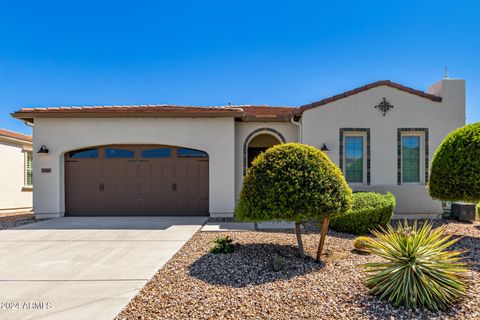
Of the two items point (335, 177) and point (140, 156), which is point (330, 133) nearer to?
point (335, 177)

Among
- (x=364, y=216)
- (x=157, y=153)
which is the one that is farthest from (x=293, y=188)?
(x=157, y=153)

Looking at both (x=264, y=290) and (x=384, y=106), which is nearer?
(x=264, y=290)

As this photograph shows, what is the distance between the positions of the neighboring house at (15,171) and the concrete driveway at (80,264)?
20.5 feet

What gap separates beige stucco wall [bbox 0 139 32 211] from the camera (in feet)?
42.7

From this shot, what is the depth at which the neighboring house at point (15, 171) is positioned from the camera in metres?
13.1

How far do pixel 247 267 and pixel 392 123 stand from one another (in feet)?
25.8

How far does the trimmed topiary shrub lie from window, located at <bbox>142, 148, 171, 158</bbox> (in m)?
5.91

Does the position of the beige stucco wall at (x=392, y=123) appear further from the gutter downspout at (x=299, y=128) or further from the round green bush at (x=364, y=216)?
the round green bush at (x=364, y=216)

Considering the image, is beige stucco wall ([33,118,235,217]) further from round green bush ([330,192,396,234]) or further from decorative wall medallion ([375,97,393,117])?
decorative wall medallion ([375,97,393,117])

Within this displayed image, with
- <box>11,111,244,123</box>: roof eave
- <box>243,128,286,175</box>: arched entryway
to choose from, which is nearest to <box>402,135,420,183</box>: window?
<box>243,128,286,175</box>: arched entryway

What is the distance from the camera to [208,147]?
9.99 metres

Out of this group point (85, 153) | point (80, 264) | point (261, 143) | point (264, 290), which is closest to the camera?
point (264, 290)

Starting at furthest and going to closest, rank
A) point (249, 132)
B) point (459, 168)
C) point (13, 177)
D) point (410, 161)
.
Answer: point (13, 177)
point (249, 132)
point (410, 161)
point (459, 168)

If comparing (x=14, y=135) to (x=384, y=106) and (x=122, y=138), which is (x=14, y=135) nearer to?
(x=122, y=138)
